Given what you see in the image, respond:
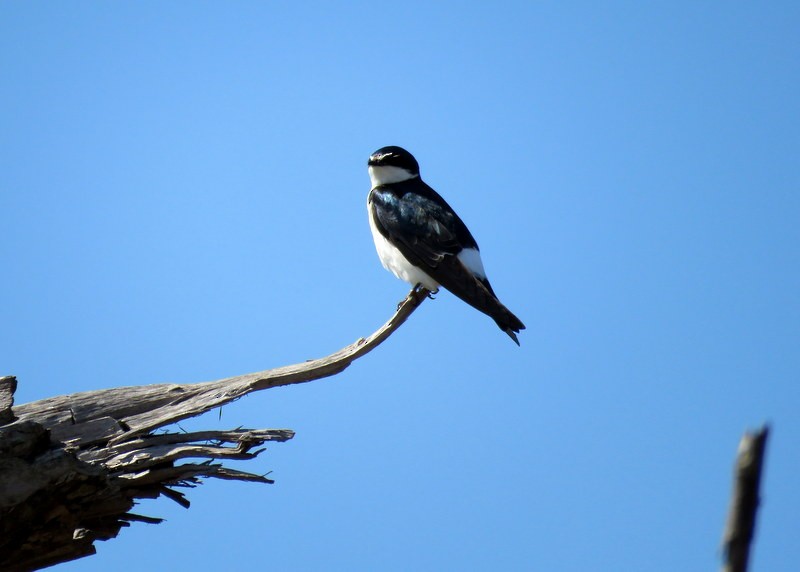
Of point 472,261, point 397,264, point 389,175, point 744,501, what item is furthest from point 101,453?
point 744,501

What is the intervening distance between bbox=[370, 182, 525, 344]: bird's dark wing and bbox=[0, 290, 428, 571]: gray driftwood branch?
1497 millimetres

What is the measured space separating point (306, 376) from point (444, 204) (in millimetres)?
3386

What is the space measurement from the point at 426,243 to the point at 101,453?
376 cm

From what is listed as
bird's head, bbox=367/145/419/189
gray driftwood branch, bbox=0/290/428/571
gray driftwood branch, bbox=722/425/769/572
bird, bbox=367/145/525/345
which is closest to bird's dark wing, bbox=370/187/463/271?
bird, bbox=367/145/525/345

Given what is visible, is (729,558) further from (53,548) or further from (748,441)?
(53,548)

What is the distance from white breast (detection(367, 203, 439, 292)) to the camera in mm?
8797

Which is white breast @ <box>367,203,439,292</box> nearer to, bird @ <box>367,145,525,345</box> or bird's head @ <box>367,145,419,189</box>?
bird @ <box>367,145,525,345</box>

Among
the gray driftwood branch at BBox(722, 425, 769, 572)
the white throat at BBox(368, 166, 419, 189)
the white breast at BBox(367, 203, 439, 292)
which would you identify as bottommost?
the gray driftwood branch at BBox(722, 425, 769, 572)

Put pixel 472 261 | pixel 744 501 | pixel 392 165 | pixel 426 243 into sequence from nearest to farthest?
pixel 744 501 → pixel 426 243 → pixel 472 261 → pixel 392 165

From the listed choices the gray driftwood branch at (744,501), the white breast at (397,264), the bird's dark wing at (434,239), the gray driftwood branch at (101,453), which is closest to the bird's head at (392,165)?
the bird's dark wing at (434,239)

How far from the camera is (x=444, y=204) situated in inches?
383

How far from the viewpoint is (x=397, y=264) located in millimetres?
9086

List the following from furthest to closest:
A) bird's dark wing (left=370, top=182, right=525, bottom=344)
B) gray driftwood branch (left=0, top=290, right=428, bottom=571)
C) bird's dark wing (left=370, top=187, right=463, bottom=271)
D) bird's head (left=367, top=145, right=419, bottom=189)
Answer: bird's head (left=367, top=145, right=419, bottom=189) → bird's dark wing (left=370, top=187, right=463, bottom=271) → bird's dark wing (left=370, top=182, right=525, bottom=344) → gray driftwood branch (left=0, top=290, right=428, bottom=571)

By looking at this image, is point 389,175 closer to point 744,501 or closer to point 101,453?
point 101,453
